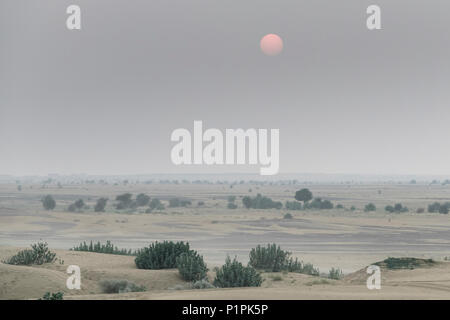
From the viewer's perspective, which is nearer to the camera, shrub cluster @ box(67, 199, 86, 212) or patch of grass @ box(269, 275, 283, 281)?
patch of grass @ box(269, 275, 283, 281)

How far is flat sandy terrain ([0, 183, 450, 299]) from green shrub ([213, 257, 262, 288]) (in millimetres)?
821

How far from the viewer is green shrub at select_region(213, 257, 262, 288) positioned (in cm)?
1700

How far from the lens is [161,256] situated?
20516 millimetres

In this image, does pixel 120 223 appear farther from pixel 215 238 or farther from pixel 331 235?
pixel 331 235

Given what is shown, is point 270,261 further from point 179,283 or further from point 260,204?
point 260,204

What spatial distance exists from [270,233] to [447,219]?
69.1 ft

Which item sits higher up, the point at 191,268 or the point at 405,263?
the point at 191,268

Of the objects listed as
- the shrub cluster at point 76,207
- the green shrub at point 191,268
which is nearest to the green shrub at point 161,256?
the green shrub at point 191,268

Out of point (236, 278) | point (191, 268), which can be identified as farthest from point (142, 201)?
point (236, 278)

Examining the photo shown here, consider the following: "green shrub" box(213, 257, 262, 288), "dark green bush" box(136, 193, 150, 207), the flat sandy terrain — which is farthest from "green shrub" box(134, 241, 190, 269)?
"dark green bush" box(136, 193, 150, 207)

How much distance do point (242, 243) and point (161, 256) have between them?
56.8 ft

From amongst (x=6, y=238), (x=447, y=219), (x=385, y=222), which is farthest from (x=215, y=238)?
(x=447, y=219)

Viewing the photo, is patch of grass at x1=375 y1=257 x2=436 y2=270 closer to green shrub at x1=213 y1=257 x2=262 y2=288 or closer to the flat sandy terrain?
the flat sandy terrain
